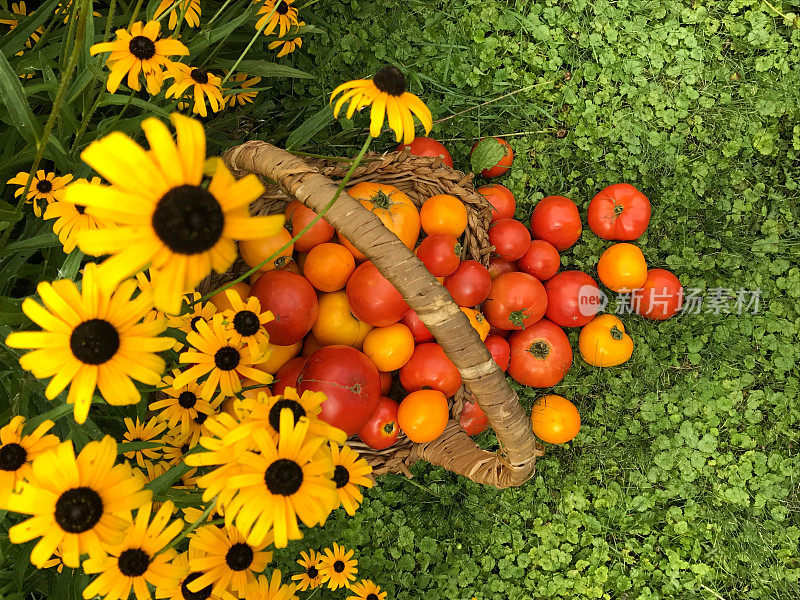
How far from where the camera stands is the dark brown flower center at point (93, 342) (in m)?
0.77

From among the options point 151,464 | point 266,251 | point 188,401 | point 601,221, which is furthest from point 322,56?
point 151,464

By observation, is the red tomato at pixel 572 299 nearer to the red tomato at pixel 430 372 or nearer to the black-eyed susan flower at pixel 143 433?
the red tomato at pixel 430 372

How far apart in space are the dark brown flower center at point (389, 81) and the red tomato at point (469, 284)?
74 centimetres

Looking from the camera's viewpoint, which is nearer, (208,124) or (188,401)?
(188,401)

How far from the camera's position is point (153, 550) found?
90 centimetres

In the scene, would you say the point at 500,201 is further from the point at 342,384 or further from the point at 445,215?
the point at 342,384

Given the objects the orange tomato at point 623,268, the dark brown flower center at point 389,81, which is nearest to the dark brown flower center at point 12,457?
the dark brown flower center at point 389,81

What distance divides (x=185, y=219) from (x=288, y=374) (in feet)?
3.53

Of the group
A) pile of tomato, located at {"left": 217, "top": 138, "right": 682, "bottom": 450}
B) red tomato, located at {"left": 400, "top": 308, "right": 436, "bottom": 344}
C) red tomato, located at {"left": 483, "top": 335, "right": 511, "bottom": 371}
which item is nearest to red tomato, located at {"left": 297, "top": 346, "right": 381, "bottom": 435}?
pile of tomato, located at {"left": 217, "top": 138, "right": 682, "bottom": 450}

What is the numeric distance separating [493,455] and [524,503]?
57cm

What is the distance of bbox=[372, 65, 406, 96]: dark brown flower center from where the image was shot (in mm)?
1079

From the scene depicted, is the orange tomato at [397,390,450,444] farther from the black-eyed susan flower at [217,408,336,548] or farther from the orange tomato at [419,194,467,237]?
the black-eyed susan flower at [217,408,336,548]

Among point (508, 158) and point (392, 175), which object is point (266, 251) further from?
point (508, 158)

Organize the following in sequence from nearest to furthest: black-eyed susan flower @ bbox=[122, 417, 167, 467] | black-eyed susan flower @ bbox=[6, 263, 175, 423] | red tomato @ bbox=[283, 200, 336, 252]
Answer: black-eyed susan flower @ bbox=[6, 263, 175, 423] < black-eyed susan flower @ bbox=[122, 417, 167, 467] < red tomato @ bbox=[283, 200, 336, 252]
